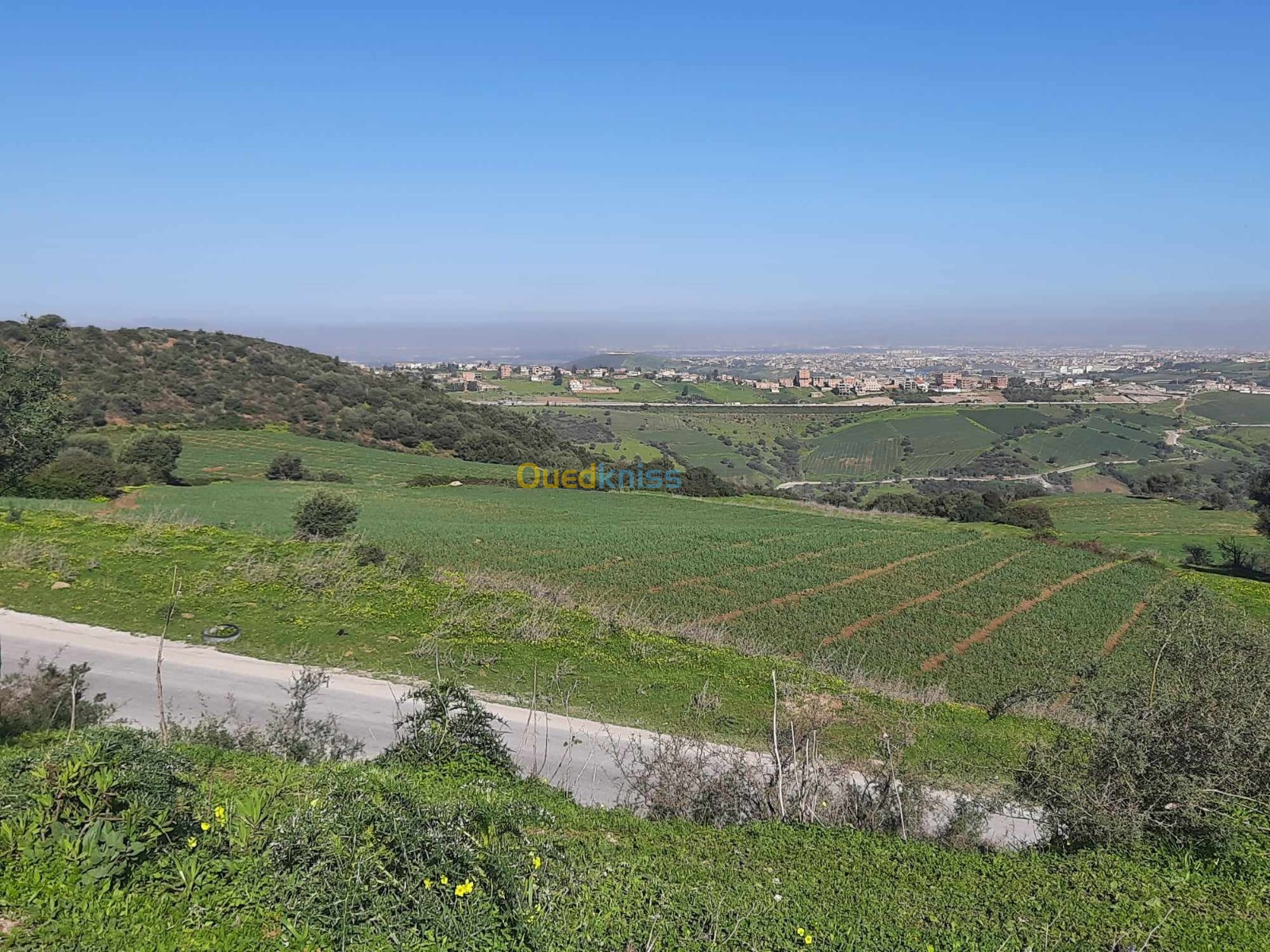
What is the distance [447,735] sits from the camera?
814 cm

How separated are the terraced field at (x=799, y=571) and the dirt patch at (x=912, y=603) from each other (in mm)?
82

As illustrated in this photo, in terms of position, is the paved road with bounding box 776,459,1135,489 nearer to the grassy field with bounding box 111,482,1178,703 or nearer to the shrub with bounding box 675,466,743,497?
the shrub with bounding box 675,466,743,497

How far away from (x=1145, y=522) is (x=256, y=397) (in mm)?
68313

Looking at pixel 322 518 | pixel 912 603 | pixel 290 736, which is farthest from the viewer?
pixel 912 603

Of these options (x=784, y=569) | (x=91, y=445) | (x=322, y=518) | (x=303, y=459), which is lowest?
(x=784, y=569)

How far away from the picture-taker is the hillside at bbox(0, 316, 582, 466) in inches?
2280

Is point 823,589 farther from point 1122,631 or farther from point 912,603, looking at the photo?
point 1122,631

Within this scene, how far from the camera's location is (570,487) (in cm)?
5541

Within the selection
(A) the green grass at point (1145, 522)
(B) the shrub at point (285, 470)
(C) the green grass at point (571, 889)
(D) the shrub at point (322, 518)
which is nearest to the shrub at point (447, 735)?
(C) the green grass at point (571, 889)

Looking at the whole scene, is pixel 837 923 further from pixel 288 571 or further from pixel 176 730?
pixel 288 571

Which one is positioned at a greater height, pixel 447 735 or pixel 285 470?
pixel 447 735

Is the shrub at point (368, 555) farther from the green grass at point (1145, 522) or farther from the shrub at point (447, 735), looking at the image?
the green grass at point (1145, 522)

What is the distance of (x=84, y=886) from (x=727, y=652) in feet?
39.0

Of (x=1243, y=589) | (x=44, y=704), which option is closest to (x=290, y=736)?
(x=44, y=704)
